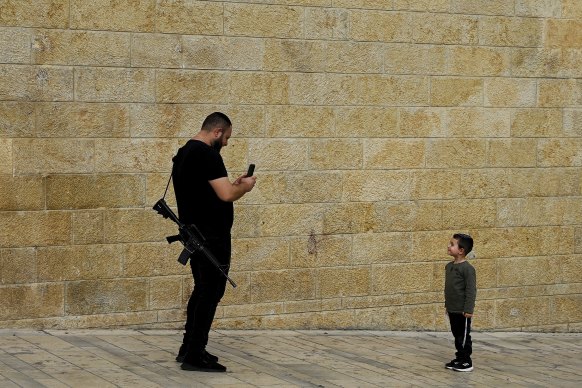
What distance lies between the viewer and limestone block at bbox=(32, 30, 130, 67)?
28.0 ft

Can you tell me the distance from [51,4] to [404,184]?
3.51 metres

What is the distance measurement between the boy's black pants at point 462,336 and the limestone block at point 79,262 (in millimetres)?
2673

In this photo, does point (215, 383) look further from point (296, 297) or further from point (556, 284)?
point (556, 284)

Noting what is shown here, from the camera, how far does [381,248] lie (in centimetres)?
1006

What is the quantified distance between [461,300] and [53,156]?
3299mm

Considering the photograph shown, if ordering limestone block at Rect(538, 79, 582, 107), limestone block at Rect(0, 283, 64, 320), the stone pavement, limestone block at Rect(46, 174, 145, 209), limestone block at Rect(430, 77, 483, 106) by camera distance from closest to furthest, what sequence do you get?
the stone pavement < limestone block at Rect(0, 283, 64, 320) < limestone block at Rect(46, 174, 145, 209) < limestone block at Rect(430, 77, 483, 106) < limestone block at Rect(538, 79, 582, 107)

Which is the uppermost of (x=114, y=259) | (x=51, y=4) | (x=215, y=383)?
(x=51, y=4)

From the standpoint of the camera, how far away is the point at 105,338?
865cm

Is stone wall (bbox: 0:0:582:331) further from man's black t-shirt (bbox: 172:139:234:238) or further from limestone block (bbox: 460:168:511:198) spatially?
man's black t-shirt (bbox: 172:139:234:238)

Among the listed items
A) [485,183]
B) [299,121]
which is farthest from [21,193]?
[485,183]

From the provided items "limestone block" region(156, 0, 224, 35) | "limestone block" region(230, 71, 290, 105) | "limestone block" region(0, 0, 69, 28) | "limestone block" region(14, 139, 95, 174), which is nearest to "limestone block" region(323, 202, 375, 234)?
"limestone block" region(230, 71, 290, 105)

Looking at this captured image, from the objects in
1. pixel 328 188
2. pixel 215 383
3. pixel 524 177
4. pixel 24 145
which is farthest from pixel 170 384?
pixel 524 177

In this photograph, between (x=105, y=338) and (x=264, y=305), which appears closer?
(x=105, y=338)

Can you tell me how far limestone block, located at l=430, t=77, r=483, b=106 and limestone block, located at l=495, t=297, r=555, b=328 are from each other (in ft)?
6.39
